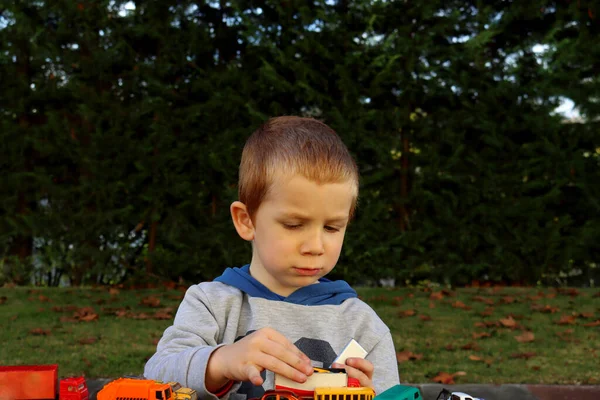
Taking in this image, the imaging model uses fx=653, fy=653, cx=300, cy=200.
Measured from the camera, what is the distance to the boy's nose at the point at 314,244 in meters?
→ 1.62

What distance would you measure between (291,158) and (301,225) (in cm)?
18

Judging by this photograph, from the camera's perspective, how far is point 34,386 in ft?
4.40

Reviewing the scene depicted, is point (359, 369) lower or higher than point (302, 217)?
lower

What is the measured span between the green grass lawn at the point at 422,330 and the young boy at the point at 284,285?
2278mm

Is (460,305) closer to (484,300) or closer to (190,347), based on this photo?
(484,300)

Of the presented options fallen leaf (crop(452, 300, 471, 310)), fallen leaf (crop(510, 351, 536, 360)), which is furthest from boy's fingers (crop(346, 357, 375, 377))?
fallen leaf (crop(452, 300, 471, 310))

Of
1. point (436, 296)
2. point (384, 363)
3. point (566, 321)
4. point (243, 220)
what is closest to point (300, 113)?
point (436, 296)

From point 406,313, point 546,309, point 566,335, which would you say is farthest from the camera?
point 546,309

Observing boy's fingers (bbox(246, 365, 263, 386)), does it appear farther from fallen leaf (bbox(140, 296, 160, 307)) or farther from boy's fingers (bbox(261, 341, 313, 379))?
fallen leaf (bbox(140, 296, 160, 307))

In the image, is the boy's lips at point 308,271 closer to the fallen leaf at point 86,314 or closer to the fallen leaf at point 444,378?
the fallen leaf at point 444,378

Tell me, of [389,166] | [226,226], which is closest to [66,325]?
[226,226]

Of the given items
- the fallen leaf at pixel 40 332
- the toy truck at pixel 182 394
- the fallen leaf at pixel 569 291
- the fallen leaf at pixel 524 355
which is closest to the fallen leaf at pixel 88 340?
the fallen leaf at pixel 40 332

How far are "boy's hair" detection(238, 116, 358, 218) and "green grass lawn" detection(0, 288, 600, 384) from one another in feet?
8.15

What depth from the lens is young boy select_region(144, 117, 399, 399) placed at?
1605mm
